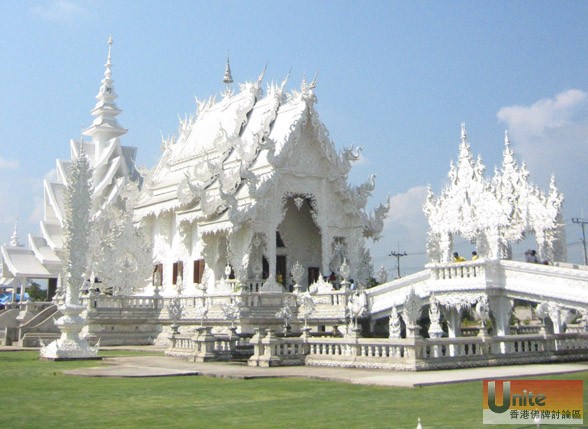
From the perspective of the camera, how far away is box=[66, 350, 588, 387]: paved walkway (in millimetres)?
11617

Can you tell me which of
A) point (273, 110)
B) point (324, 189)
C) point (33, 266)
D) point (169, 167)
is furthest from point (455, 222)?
point (33, 266)

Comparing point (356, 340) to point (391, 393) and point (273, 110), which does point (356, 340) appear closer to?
point (391, 393)

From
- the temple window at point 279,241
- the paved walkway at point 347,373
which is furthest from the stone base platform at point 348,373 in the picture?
the temple window at point 279,241

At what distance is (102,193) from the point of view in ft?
136

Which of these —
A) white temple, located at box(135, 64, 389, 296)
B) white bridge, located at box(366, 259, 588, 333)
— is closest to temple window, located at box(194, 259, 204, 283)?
white temple, located at box(135, 64, 389, 296)

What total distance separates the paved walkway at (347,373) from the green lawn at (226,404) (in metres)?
0.41

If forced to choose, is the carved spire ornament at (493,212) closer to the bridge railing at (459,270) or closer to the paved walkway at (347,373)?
the bridge railing at (459,270)

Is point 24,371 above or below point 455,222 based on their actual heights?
below

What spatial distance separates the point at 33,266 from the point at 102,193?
569cm

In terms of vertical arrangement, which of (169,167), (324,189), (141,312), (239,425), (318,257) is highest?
(169,167)

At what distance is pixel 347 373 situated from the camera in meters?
13.3

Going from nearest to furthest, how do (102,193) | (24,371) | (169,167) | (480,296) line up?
(24,371) < (480,296) < (169,167) < (102,193)

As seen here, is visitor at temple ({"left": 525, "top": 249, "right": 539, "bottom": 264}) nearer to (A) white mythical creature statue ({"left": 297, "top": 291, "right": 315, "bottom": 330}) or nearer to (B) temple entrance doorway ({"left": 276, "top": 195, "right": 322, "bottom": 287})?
(A) white mythical creature statue ({"left": 297, "top": 291, "right": 315, "bottom": 330})

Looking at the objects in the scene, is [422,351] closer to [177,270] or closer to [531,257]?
[531,257]
